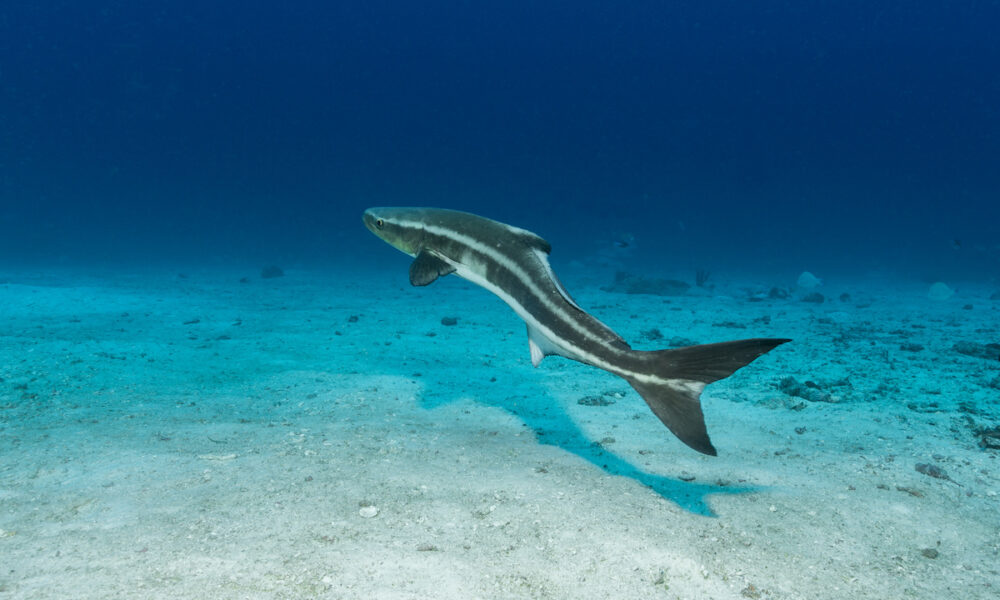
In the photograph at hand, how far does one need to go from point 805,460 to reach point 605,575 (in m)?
3.01

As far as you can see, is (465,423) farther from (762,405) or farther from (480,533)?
(762,405)

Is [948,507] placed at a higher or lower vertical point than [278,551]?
higher

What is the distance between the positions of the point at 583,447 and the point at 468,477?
1606mm

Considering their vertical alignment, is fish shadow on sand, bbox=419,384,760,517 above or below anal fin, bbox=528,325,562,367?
below

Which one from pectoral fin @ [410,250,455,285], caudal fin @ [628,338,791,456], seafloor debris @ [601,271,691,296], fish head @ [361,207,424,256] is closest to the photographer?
caudal fin @ [628,338,791,456]

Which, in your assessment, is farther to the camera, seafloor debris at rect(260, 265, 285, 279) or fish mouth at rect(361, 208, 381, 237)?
seafloor debris at rect(260, 265, 285, 279)

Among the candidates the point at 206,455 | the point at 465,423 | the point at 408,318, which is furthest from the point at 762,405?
the point at 408,318

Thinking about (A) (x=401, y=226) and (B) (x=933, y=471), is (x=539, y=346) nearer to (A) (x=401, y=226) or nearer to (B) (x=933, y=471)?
(A) (x=401, y=226)

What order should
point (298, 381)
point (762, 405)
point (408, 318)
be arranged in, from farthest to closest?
1. point (408, 318)
2. point (298, 381)
3. point (762, 405)

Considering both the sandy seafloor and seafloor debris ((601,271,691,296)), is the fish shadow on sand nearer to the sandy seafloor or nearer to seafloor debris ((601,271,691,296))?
the sandy seafloor

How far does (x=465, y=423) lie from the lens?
5.50 meters

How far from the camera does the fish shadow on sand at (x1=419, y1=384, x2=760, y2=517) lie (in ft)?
12.0

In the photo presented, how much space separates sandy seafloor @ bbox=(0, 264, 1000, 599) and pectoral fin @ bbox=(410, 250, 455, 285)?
159 cm

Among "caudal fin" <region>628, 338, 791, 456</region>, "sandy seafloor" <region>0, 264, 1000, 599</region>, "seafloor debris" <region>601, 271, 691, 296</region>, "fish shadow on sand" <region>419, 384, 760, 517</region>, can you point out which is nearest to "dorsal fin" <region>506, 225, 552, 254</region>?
"caudal fin" <region>628, 338, 791, 456</region>
